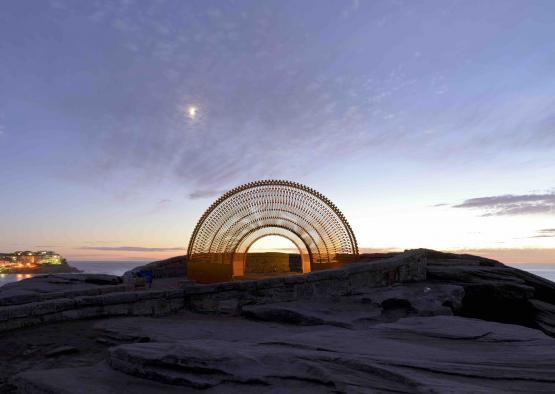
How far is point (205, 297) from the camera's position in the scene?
936 cm

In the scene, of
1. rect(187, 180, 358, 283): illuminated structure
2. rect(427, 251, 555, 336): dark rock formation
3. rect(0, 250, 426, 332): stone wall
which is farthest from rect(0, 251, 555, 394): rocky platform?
rect(187, 180, 358, 283): illuminated structure

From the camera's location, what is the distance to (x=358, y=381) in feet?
13.0

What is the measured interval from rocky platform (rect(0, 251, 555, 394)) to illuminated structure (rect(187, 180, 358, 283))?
956 centimetres

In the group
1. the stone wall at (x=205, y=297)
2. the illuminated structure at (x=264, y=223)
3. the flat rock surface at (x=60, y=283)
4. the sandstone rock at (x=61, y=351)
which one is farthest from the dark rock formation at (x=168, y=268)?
the sandstone rock at (x=61, y=351)

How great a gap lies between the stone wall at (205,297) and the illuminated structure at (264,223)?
6548 millimetres

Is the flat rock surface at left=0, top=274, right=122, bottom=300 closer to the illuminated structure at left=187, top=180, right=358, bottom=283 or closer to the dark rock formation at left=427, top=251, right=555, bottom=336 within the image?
the illuminated structure at left=187, top=180, right=358, bottom=283

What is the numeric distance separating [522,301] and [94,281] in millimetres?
17000

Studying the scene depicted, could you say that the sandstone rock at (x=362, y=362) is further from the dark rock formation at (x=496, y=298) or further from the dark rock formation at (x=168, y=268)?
the dark rock formation at (x=168, y=268)

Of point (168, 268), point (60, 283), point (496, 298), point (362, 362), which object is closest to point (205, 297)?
point (362, 362)

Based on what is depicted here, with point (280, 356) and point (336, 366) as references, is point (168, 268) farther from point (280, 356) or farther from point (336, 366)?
point (336, 366)

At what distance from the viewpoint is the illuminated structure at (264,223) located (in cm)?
1784

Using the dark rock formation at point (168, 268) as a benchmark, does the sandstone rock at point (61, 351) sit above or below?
below

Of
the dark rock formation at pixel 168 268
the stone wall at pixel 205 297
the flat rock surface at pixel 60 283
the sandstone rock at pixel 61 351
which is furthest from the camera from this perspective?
the dark rock formation at pixel 168 268

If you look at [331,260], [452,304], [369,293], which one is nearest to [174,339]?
[369,293]
